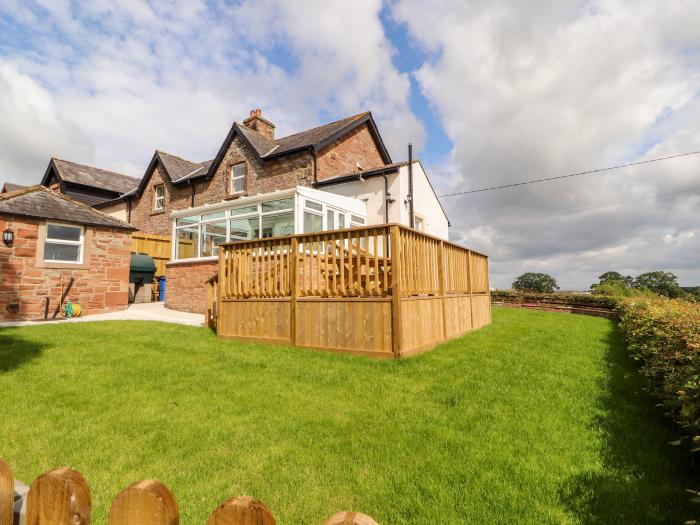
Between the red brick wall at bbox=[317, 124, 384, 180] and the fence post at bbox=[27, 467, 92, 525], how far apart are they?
16.3 m

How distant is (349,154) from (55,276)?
13.3m

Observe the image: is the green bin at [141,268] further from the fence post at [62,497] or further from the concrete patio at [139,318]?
the fence post at [62,497]

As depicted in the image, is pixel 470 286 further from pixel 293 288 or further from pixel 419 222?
pixel 419 222

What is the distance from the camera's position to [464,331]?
903cm

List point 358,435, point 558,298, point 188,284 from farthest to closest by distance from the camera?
1. point 558,298
2. point 188,284
3. point 358,435

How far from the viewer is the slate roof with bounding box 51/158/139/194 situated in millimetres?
24859

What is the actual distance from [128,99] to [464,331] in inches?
521

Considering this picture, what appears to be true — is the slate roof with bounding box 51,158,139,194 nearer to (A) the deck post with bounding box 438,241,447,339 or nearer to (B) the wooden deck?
(B) the wooden deck

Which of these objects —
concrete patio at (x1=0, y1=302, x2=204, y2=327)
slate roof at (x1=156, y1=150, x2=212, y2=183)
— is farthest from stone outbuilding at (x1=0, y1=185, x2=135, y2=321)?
slate roof at (x1=156, y1=150, x2=212, y2=183)

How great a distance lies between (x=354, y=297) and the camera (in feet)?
21.4

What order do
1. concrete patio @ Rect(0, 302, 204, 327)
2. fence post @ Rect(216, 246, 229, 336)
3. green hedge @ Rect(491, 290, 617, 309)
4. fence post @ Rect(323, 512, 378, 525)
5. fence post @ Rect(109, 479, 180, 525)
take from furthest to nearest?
green hedge @ Rect(491, 290, 617, 309) → concrete patio @ Rect(0, 302, 204, 327) → fence post @ Rect(216, 246, 229, 336) → fence post @ Rect(109, 479, 180, 525) → fence post @ Rect(323, 512, 378, 525)

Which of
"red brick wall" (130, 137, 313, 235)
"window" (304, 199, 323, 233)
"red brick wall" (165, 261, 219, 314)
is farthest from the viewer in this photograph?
"red brick wall" (130, 137, 313, 235)

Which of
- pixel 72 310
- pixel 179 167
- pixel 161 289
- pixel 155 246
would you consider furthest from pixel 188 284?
pixel 179 167

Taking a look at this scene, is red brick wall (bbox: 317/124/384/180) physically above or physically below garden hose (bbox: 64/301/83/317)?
above
